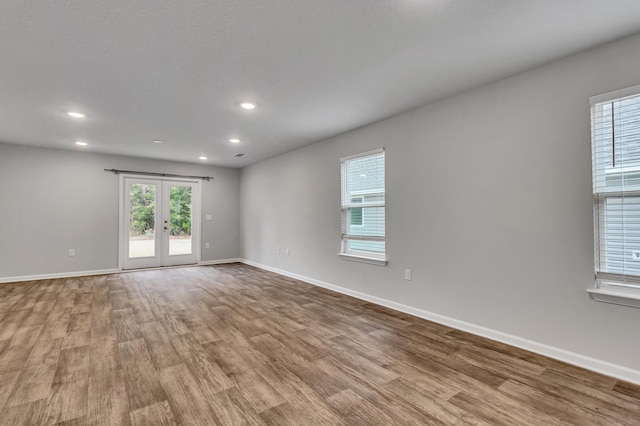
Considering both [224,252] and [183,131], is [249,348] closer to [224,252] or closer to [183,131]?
[183,131]

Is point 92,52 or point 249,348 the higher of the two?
point 92,52

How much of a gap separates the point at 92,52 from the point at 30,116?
7.88 ft

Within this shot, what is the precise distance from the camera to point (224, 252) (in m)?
7.61

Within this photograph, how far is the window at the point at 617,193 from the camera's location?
2139mm

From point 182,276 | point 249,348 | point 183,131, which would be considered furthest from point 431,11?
point 182,276

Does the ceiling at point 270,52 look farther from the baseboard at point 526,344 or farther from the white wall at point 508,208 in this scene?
the baseboard at point 526,344

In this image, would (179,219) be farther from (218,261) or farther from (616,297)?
(616,297)

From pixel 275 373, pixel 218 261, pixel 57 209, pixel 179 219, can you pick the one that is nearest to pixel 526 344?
pixel 275 373

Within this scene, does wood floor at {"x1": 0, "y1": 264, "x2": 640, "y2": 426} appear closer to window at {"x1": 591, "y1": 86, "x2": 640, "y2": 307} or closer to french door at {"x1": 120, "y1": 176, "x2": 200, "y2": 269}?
window at {"x1": 591, "y1": 86, "x2": 640, "y2": 307}

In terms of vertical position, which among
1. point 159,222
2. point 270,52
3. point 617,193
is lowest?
point 159,222

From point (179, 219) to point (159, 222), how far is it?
42cm

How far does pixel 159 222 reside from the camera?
6707 mm

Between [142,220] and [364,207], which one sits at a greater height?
[364,207]

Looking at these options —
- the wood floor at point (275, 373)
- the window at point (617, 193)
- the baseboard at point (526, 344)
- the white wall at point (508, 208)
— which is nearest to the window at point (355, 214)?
the white wall at point (508, 208)
